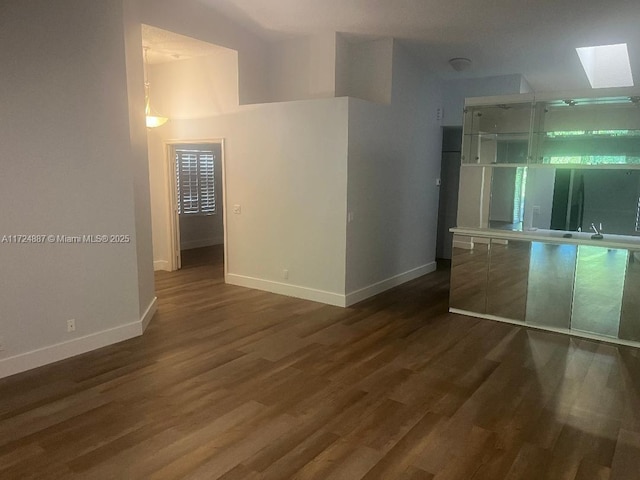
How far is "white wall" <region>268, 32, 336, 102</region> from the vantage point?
6000 mm

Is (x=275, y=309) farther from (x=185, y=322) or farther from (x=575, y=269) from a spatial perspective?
(x=575, y=269)

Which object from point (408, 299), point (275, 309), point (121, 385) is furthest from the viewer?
point (408, 299)

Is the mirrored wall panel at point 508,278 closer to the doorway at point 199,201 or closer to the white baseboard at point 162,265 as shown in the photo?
the white baseboard at point 162,265

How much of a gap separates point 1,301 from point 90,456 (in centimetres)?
172

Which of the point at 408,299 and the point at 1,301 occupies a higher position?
the point at 1,301

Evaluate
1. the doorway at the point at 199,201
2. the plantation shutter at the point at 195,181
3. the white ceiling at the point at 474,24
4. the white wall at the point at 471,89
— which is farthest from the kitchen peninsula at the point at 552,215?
the plantation shutter at the point at 195,181

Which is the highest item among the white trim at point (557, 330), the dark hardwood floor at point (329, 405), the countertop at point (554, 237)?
the countertop at point (554, 237)

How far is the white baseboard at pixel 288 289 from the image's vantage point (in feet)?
18.9

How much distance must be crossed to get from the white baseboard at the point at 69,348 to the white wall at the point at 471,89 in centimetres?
577

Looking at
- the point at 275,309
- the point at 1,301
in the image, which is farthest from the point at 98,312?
the point at 275,309

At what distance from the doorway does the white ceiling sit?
3995mm

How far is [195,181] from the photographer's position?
32.2ft

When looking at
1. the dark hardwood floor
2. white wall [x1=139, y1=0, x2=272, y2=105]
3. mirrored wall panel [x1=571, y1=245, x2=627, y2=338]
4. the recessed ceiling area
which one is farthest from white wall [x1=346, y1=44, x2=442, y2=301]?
mirrored wall panel [x1=571, y1=245, x2=627, y2=338]

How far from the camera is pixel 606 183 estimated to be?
502 cm
